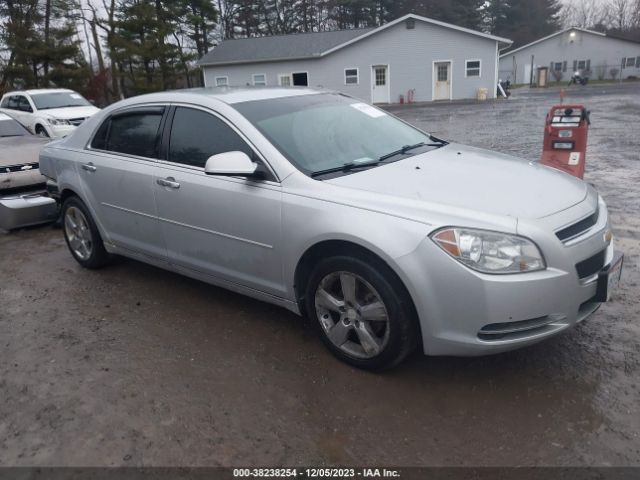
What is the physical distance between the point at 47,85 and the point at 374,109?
2900 centimetres

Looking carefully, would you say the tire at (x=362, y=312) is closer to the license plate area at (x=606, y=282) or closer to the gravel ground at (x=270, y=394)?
the gravel ground at (x=270, y=394)

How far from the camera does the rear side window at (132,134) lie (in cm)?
438

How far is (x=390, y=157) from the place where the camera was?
3857 millimetres

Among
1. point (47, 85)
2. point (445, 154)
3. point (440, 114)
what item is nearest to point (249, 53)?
point (47, 85)

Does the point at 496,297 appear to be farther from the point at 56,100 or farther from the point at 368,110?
the point at 56,100

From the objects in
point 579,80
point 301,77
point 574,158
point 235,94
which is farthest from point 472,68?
point 235,94

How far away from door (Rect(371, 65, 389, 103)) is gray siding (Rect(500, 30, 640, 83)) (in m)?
24.4

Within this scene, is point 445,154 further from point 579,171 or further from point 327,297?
point 579,171

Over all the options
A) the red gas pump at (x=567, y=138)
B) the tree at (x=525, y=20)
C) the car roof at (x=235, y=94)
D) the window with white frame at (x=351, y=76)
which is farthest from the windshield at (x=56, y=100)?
the tree at (x=525, y=20)

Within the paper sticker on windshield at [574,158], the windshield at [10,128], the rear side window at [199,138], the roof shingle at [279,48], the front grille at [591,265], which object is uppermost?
the roof shingle at [279,48]

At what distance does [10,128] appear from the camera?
29.3ft

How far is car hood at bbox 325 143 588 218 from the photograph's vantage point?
9.83 feet

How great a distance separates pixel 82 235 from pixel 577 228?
4.42 meters

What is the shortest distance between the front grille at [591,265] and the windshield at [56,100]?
49.9 feet
